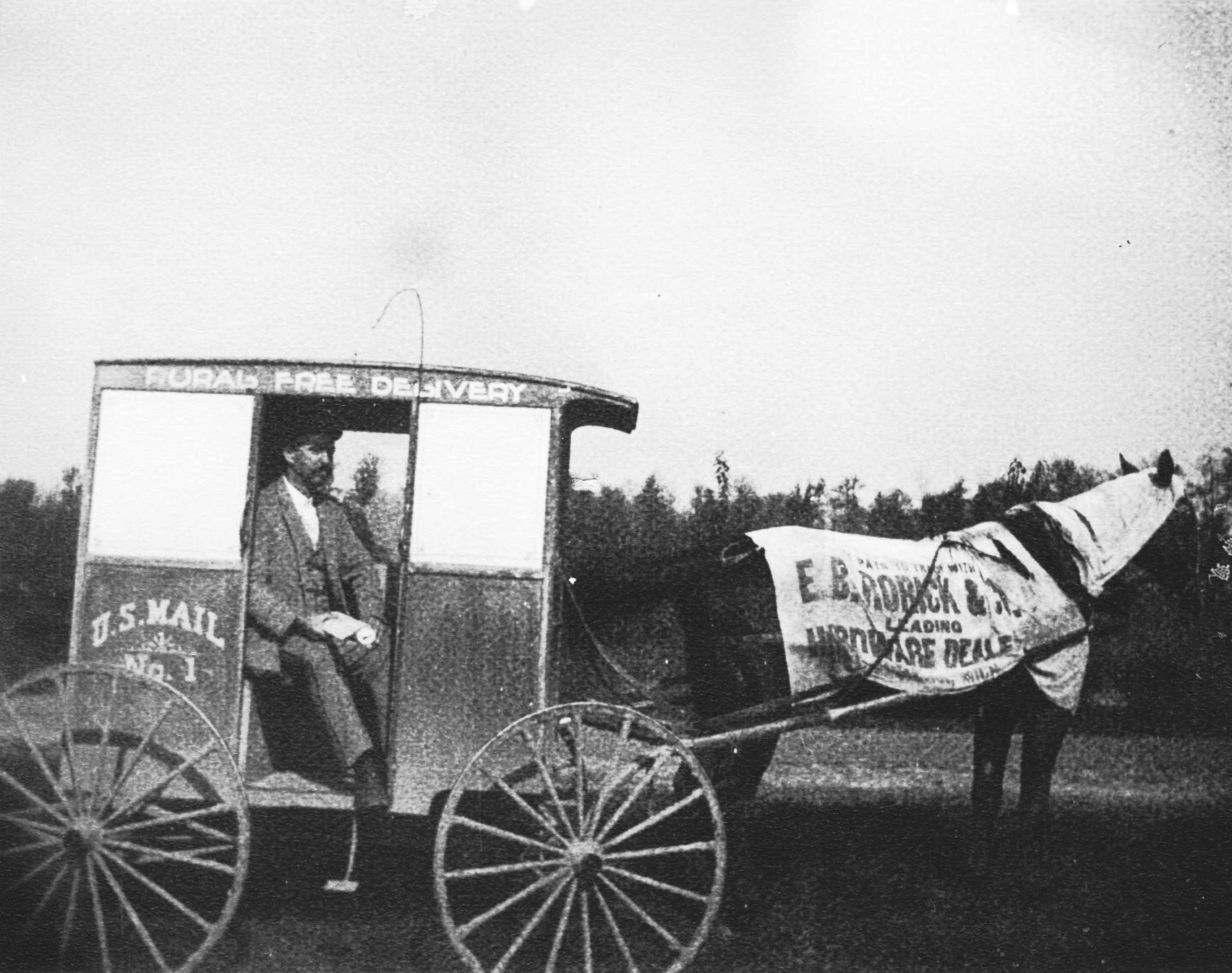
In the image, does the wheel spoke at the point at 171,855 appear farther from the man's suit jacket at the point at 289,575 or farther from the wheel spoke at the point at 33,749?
the man's suit jacket at the point at 289,575

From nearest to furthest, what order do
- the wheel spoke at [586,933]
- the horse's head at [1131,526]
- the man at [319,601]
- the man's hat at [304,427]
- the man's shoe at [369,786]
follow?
the wheel spoke at [586,933] → the man's shoe at [369,786] → the man at [319,601] → the man's hat at [304,427] → the horse's head at [1131,526]

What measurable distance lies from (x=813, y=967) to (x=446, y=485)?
2346mm

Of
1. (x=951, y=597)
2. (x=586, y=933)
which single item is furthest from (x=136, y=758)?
(x=951, y=597)

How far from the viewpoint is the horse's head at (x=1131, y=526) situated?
4.84 metres

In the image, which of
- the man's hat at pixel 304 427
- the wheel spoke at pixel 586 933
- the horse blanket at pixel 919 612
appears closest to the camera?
the wheel spoke at pixel 586 933

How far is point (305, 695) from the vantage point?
4156 mm

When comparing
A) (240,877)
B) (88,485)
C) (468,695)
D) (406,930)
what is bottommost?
(406,930)

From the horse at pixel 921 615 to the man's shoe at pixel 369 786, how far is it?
112cm

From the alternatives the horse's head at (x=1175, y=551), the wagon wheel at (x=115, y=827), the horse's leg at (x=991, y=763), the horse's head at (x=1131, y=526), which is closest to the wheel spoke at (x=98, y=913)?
the wagon wheel at (x=115, y=827)

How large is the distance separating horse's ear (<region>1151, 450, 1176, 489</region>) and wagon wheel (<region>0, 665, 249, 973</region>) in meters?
4.60

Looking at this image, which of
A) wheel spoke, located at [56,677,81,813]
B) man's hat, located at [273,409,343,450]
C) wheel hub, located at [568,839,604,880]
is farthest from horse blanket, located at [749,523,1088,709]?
wheel spoke, located at [56,677,81,813]

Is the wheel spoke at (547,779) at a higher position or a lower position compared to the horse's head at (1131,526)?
lower

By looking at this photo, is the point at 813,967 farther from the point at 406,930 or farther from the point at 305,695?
the point at 305,695

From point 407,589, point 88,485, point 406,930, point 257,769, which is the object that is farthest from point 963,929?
point 88,485
